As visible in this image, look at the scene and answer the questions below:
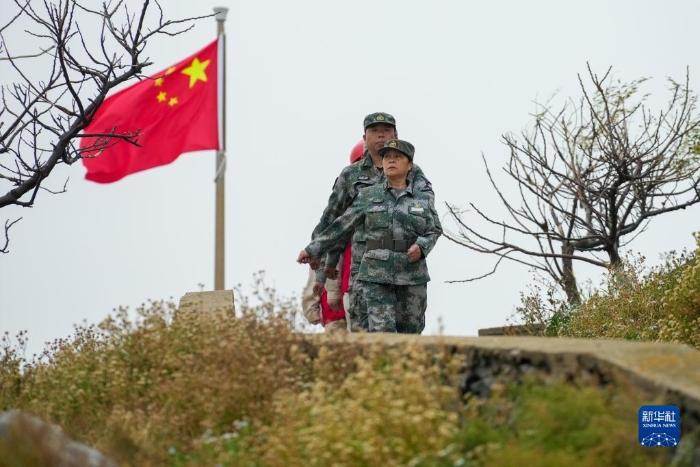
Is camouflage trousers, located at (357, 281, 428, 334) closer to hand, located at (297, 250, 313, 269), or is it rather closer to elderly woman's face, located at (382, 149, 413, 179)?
hand, located at (297, 250, 313, 269)

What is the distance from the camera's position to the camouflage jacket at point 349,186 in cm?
1067

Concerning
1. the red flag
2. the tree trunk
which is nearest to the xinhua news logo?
the tree trunk

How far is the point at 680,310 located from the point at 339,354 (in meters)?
5.42

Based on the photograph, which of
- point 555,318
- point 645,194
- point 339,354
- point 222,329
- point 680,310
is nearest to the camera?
point 339,354

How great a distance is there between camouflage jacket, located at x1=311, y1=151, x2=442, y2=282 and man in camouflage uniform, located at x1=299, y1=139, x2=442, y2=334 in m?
0.15

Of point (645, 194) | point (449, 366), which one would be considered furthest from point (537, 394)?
point (645, 194)

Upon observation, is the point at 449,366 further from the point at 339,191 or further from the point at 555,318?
the point at 555,318

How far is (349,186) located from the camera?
11.0m

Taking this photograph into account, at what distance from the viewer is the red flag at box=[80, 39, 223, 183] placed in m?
16.5

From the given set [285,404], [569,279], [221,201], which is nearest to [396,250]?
[285,404]

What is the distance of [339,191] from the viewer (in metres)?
11.0

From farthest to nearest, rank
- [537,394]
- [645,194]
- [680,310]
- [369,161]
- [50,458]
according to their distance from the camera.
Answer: [645,194]
[680,310]
[369,161]
[537,394]
[50,458]

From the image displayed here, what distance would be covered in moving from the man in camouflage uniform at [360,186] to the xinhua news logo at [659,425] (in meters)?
4.17

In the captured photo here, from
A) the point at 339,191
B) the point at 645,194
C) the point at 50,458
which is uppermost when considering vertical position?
the point at 645,194
